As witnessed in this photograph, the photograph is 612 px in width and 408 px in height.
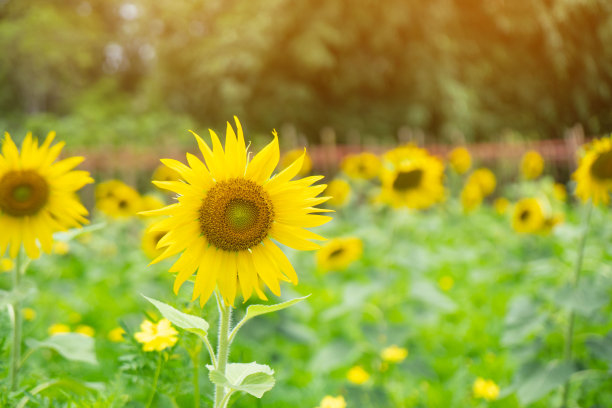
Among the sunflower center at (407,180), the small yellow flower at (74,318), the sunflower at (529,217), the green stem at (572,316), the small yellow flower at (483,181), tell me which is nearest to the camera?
the green stem at (572,316)

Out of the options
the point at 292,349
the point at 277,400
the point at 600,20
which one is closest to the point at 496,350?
the point at 292,349

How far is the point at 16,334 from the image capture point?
4.33 ft

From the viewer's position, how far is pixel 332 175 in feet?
27.2


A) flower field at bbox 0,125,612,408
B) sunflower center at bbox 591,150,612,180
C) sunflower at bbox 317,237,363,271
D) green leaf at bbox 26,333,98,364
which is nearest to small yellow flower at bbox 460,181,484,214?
flower field at bbox 0,125,612,408

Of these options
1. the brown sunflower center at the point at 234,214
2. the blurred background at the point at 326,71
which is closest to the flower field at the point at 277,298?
the brown sunflower center at the point at 234,214

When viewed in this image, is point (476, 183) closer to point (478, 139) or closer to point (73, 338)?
point (73, 338)

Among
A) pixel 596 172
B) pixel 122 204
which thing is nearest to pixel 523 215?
pixel 596 172

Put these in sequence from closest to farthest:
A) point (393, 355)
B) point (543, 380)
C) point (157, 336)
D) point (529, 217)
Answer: point (157, 336) < point (543, 380) < point (393, 355) < point (529, 217)

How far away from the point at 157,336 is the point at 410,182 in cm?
182

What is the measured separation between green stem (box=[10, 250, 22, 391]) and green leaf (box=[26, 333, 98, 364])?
71mm

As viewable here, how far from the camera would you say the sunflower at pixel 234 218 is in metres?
1.01

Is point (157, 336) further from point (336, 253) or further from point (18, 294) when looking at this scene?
point (336, 253)

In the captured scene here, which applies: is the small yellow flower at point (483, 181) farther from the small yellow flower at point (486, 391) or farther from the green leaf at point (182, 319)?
the green leaf at point (182, 319)

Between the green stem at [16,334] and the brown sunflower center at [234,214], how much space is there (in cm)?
61
